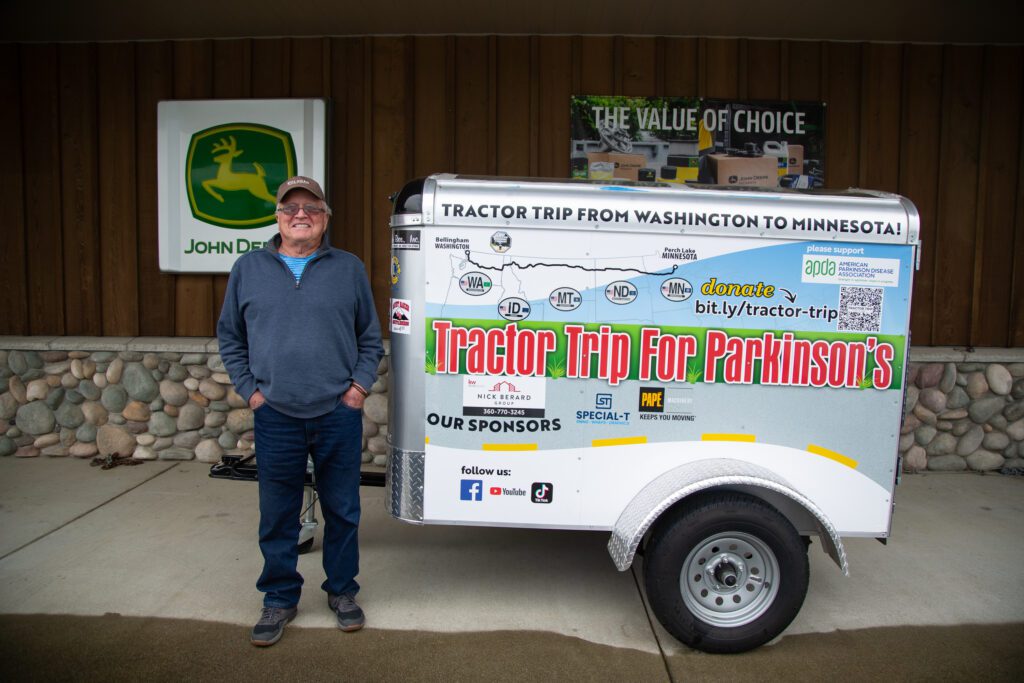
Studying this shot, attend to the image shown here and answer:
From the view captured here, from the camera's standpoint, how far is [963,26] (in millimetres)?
5922

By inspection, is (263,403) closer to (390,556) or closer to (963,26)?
(390,556)

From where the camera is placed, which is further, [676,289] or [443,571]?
[443,571]

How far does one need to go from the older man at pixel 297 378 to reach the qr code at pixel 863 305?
231cm

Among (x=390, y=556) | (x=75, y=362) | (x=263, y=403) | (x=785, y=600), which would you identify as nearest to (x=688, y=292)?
(x=785, y=600)

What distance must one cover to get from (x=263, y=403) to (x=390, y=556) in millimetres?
1526

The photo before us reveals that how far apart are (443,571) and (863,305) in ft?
8.93

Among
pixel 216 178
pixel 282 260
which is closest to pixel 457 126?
pixel 216 178

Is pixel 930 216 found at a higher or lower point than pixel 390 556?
higher

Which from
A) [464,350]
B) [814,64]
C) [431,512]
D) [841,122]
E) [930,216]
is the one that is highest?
[814,64]

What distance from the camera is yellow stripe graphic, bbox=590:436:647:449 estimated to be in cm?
349

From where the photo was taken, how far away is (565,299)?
3.44m

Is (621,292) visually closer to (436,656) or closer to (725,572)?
(725,572)

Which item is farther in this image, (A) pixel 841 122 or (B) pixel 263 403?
(A) pixel 841 122

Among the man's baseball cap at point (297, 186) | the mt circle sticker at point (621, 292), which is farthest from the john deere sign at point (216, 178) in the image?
the mt circle sticker at point (621, 292)
